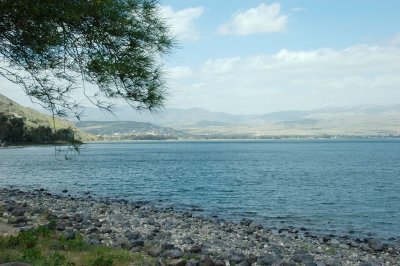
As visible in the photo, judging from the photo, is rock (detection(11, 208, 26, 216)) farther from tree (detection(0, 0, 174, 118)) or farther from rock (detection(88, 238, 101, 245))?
tree (detection(0, 0, 174, 118))

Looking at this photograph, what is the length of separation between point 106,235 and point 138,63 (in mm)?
15964

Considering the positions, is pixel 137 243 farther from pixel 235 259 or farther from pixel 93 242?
pixel 235 259

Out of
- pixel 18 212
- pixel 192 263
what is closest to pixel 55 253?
pixel 192 263

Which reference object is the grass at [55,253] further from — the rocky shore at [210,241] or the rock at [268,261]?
the rock at [268,261]

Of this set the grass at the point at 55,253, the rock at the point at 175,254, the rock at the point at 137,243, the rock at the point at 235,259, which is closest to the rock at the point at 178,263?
the grass at the point at 55,253

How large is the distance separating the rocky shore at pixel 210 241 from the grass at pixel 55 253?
4.39ft

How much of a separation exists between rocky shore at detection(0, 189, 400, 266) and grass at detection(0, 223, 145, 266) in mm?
1339

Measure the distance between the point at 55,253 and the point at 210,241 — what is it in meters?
13.1

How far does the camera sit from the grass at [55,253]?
13352mm

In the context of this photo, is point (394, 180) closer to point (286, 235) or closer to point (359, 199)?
point (359, 199)

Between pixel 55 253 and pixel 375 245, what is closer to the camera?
pixel 55 253

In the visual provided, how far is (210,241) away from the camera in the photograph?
2541 cm

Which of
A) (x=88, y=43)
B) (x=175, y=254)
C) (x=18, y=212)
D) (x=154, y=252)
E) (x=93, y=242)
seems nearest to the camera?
(x=88, y=43)

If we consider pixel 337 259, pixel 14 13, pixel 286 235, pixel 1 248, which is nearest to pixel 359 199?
pixel 286 235
